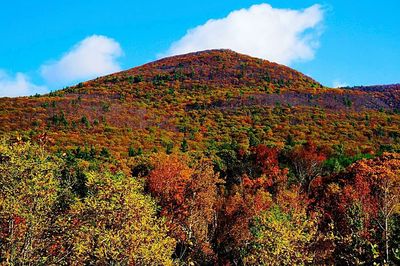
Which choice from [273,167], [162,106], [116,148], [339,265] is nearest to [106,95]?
[162,106]

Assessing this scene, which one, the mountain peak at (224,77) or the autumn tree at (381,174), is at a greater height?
the mountain peak at (224,77)

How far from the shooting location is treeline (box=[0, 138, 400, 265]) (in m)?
24.4

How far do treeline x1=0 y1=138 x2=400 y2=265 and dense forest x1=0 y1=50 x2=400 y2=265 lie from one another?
0.14m

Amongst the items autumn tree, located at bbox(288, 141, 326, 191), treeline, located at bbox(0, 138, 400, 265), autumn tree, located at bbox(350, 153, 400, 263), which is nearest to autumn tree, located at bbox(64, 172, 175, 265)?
treeline, located at bbox(0, 138, 400, 265)

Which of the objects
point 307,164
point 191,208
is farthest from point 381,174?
point 191,208

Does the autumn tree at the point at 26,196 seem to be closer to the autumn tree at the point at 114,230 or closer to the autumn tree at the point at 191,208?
the autumn tree at the point at 114,230

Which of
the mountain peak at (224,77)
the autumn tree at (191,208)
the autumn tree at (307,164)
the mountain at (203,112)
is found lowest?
the autumn tree at (191,208)

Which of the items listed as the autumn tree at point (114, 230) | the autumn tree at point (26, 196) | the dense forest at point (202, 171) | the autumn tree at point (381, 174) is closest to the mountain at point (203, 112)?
the dense forest at point (202, 171)

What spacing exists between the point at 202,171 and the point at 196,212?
4924 mm

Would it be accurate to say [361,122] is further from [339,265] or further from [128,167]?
[339,265]

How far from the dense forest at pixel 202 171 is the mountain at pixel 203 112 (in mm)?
602

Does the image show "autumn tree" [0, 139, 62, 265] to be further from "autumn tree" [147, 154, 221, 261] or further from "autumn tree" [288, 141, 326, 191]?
"autumn tree" [288, 141, 326, 191]

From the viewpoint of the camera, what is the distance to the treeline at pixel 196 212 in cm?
2436

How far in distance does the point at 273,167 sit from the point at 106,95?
300ft
